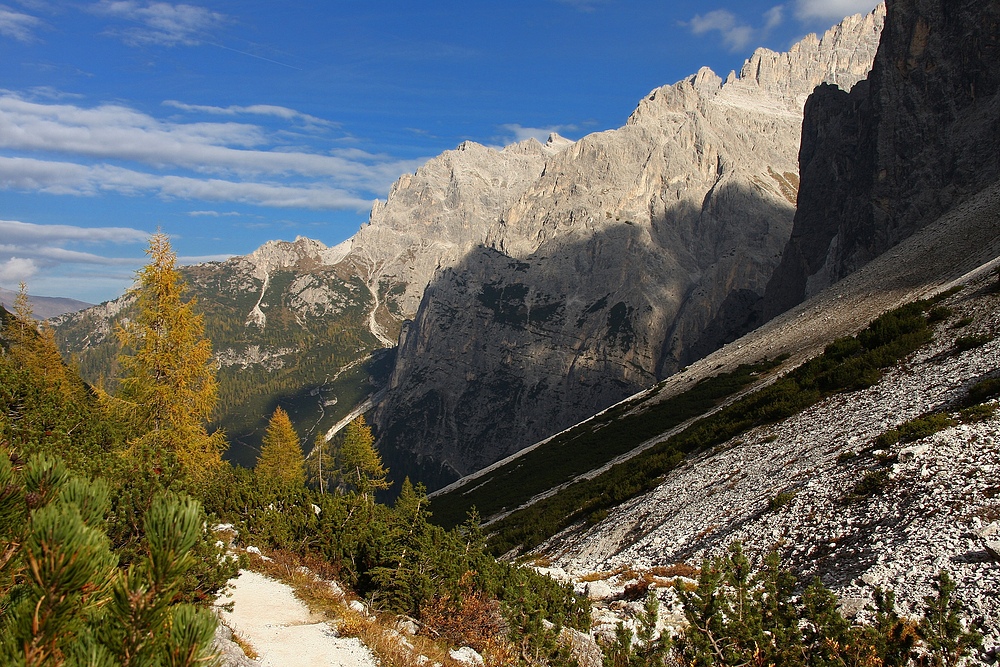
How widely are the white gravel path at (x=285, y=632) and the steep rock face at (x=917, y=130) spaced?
10074cm

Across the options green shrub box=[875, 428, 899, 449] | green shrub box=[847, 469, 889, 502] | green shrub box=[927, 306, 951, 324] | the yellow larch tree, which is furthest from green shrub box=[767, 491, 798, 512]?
the yellow larch tree

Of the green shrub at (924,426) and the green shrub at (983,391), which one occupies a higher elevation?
the green shrub at (983,391)

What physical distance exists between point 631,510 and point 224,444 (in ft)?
62.0

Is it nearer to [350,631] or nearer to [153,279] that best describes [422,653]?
[350,631]

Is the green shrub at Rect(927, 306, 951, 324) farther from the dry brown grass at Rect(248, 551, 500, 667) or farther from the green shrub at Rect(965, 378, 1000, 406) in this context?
the dry brown grass at Rect(248, 551, 500, 667)

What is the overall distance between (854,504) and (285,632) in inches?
566

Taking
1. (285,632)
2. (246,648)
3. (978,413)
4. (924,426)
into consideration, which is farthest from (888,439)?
(246,648)

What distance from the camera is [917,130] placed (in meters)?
95.4

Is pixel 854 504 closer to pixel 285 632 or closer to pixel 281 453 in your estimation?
pixel 285 632

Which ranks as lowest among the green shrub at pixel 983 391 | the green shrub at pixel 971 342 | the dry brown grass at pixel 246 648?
the dry brown grass at pixel 246 648

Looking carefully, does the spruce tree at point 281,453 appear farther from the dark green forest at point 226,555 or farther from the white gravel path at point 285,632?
the white gravel path at point 285,632

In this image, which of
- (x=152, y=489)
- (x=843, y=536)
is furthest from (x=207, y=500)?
(x=843, y=536)

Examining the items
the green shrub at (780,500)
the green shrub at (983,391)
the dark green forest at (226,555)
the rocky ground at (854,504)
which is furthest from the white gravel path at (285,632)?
the green shrub at (983,391)

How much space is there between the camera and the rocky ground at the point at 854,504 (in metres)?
11.6
